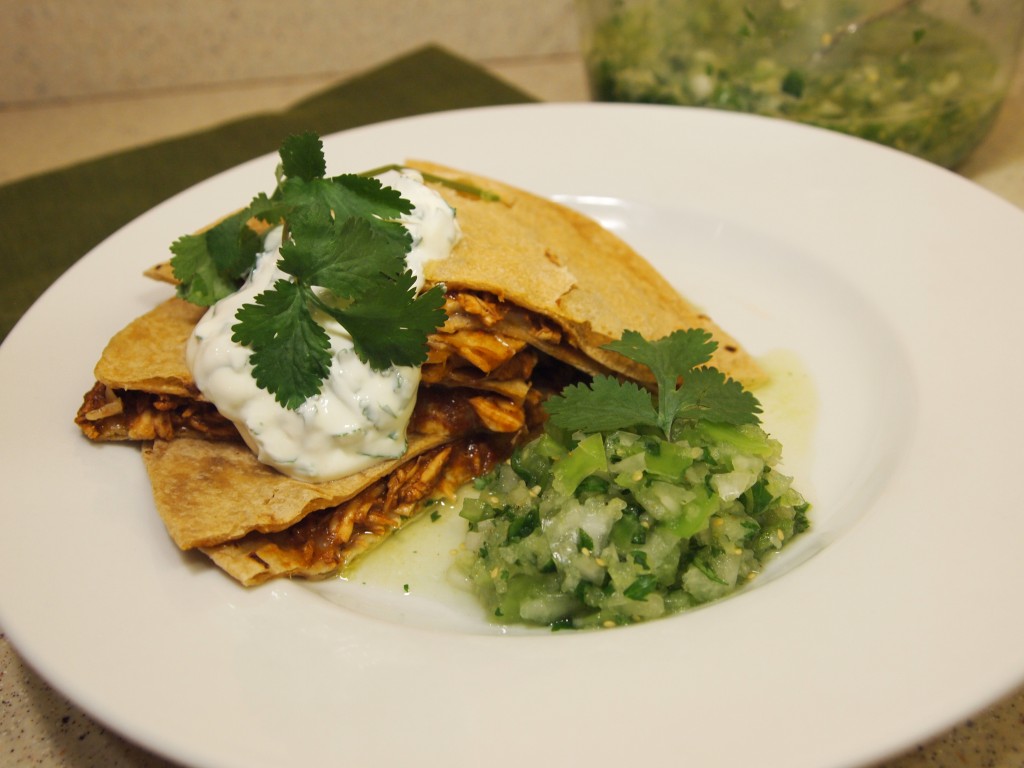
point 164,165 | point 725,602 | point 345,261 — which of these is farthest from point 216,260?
point 164,165

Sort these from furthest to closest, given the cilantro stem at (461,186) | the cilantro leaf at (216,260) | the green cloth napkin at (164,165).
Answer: the green cloth napkin at (164,165), the cilantro stem at (461,186), the cilantro leaf at (216,260)

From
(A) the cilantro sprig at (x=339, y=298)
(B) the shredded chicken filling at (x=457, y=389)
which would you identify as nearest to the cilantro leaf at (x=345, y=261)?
(A) the cilantro sprig at (x=339, y=298)

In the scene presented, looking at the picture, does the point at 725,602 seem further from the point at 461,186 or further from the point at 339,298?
the point at 461,186

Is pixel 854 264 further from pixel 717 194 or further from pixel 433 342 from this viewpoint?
pixel 433 342

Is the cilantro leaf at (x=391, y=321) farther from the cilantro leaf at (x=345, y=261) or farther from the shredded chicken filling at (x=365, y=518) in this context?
the shredded chicken filling at (x=365, y=518)

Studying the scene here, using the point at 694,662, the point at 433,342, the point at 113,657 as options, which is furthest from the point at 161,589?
the point at 694,662

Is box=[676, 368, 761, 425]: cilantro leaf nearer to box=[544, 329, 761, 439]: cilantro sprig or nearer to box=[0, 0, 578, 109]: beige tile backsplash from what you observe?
box=[544, 329, 761, 439]: cilantro sprig
